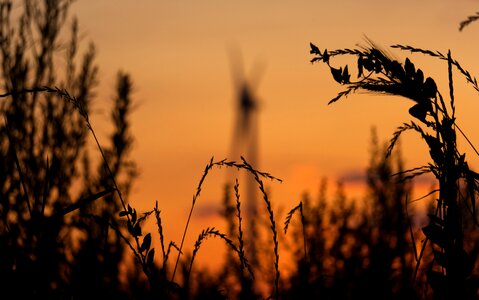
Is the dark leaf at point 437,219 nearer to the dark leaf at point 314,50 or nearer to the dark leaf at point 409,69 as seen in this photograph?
the dark leaf at point 409,69

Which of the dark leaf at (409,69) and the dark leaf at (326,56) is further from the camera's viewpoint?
the dark leaf at (326,56)

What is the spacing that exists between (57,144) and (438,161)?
32.3 feet

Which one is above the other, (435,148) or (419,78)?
(419,78)

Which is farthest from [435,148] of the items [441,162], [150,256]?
[150,256]

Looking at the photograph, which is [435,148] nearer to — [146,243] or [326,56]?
[326,56]

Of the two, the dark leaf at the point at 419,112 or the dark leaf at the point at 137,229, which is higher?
the dark leaf at the point at 419,112

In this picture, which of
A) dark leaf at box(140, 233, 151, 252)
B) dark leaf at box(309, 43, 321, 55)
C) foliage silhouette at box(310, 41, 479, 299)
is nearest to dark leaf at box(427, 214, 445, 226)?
foliage silhouette at box(310, 41, 479, 299)

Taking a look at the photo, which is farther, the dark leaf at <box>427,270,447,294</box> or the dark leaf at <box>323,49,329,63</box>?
the dark leaf at <box>323,49,329,63</box>

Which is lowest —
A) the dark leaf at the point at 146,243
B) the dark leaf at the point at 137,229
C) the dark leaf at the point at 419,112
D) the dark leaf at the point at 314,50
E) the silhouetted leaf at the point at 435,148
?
the dark leaf at the point at 146,243

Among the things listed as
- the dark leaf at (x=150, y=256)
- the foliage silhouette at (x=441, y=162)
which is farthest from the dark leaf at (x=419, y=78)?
the dark leaf at (x=150, y=256)

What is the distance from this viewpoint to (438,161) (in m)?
2.13

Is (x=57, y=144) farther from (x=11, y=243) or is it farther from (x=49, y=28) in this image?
(x=11, y=243)

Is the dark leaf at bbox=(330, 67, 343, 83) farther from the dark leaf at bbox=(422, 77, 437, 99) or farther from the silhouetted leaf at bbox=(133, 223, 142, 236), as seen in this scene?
the silhouetted leaf at bbox=(133, 223, 142, 236)

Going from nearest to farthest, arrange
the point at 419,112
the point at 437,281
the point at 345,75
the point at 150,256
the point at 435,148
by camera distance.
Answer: the point at 437,281 → the point at 435,148 → the point at 419,112 → the point at 150,256 → the point at 345,75
